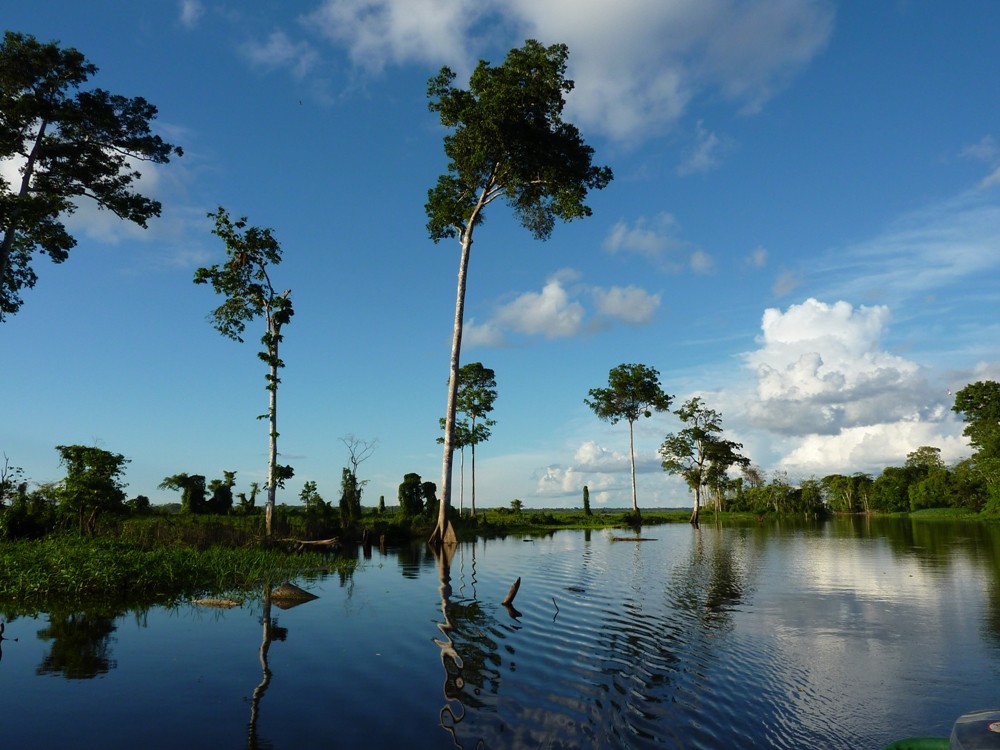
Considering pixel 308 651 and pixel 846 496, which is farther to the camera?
pixel 846 496

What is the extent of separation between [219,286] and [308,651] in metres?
29.1

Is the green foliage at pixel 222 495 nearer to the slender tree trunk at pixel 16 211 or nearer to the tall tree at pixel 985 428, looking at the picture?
the slender tree trunk at pixel 16 211

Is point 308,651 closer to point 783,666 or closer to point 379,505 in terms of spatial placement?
point 783,666

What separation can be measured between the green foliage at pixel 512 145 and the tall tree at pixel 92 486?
20.9m

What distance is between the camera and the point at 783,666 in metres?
10.7

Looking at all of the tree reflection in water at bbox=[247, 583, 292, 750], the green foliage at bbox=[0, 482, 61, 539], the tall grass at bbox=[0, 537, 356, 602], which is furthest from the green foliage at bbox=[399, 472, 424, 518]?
the tree reflection in water at bbox=[247, 583, 292, 750]

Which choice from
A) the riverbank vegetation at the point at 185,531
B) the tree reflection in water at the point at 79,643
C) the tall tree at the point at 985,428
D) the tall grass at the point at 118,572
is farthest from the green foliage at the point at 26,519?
the tall tree at the point at 985,428

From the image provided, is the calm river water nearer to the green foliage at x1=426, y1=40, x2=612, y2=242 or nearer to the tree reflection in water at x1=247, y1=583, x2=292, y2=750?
the tree reflection in water at x1=247, y1=583, x2=292, y2=750

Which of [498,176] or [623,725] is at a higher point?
[498,176]

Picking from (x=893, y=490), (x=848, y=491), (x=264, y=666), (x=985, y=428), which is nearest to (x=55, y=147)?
(x=264, y=666)

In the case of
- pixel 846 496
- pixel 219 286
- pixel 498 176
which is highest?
pixel 498 176

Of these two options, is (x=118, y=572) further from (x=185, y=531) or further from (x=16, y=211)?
(x=16, y=211)

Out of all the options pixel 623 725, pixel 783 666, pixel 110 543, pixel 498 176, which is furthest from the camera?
pixel 498 176

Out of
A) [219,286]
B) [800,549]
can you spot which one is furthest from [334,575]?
[800,549]
